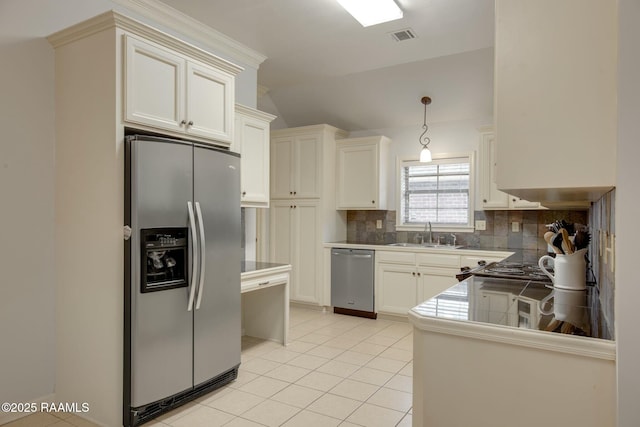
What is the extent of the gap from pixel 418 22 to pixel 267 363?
301 cm

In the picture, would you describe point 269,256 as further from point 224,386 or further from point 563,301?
point 563,301

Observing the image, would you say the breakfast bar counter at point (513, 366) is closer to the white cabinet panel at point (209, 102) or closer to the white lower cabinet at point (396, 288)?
the white cabinet panel at point (209, 102)

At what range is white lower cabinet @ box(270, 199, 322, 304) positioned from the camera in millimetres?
5242

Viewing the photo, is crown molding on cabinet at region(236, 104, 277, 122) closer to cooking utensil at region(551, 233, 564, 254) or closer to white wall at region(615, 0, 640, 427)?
cooking utensil at region(551, 233, 564, 254)

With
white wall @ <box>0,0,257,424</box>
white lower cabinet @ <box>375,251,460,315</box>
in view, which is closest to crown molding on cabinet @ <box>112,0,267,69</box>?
white wall @ <box>0,0,257,424</box>

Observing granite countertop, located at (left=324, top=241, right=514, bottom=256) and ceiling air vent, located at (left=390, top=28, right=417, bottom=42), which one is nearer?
ceiling air vent, located at (left=390, top=28, right=417, bottom=42)

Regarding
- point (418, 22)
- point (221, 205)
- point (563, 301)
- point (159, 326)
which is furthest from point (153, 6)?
point (563, 301)

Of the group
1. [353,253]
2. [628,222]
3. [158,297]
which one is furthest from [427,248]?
[628,222]

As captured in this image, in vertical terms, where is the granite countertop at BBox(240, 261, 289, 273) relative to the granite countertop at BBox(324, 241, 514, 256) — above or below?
below

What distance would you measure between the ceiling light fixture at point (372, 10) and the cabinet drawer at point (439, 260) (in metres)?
2.48

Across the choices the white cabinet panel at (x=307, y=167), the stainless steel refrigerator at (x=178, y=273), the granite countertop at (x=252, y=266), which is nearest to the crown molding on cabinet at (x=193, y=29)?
the stainless steel refrigerator at (x=178, y=273)

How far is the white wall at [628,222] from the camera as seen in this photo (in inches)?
46.9

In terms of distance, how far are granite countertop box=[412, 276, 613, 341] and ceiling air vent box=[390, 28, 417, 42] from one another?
2207 millimetres

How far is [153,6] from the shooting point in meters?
2.94
